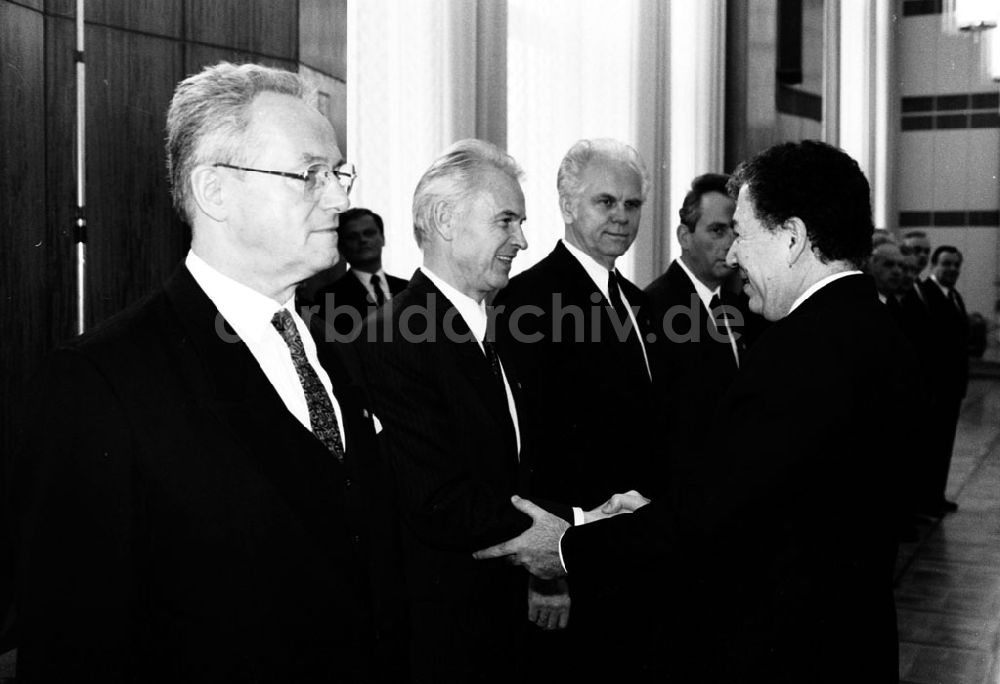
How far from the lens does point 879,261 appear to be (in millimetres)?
6934

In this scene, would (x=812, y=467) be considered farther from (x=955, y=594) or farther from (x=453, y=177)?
(x=955, y=594)

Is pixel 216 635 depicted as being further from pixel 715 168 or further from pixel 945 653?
pixel 715 168

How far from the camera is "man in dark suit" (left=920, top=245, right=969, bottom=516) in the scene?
6812mm

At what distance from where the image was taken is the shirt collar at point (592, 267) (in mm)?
3363

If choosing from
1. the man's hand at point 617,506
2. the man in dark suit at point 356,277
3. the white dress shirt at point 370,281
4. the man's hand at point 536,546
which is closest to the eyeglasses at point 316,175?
the man's hand at point 536,546

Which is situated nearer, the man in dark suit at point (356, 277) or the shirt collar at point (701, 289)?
the shirt collar at point (701, 289)

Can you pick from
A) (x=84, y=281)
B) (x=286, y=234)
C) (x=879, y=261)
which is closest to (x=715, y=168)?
(x=879, y=261)

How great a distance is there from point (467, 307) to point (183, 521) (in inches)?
48.8

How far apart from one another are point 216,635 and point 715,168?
7.30m

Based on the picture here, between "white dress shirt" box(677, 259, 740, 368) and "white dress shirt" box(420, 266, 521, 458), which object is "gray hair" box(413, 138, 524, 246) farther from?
"white dress shirt" box(677, 259, 740, 368)

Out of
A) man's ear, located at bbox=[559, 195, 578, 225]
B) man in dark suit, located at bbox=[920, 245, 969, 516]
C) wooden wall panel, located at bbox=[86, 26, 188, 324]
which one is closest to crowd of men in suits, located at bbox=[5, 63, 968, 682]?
man's ear, located at bbox=[559, 195, 578, 225]

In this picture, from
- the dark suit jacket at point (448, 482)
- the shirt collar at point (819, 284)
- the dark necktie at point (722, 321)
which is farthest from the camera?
the dark necktie at point (722, 321)

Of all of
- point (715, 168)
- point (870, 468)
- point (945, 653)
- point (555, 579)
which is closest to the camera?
point (870, 468)

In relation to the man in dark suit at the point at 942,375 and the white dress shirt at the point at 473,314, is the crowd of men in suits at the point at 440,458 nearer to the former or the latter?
the white dress shirt at the point at 473,314
